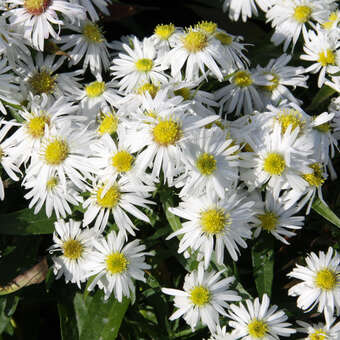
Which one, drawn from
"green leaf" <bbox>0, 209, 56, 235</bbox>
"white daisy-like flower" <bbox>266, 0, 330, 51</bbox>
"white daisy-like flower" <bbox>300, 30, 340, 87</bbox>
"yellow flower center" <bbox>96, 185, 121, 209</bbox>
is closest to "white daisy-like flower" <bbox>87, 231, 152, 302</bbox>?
"yellow flower center" <bbox>96, 185, 121, 209</bbox>

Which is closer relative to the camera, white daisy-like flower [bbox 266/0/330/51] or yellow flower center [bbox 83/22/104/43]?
yellow flower center [bbox 83/22/104/43]

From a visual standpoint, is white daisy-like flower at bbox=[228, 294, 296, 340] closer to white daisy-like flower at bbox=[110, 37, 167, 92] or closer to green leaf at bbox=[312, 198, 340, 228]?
green leaf at bbox=[312, 198, 340, 228]

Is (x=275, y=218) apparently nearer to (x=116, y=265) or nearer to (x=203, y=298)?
(x=203, y=298)

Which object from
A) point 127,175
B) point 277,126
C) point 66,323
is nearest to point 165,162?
point 127,175

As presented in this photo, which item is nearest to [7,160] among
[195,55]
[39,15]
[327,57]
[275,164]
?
[39,15]

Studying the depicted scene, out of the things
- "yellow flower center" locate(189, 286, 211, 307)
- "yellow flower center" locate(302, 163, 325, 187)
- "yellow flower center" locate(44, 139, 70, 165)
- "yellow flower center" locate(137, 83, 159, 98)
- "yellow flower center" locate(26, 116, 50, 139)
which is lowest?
"yellow flower center" locate(189, 286, 211, 307)

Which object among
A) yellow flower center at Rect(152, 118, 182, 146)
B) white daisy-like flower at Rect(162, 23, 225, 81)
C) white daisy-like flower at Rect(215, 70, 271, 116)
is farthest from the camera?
white daisy-like flower at Rect(215, 70, 271, 116)

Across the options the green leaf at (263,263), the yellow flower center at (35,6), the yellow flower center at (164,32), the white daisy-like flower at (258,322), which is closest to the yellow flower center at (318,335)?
the white daisy-like flower at (258,322)

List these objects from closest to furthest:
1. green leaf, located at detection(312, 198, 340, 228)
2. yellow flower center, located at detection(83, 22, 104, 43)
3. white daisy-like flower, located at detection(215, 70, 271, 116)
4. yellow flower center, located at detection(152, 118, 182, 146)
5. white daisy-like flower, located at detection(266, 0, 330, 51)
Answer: yellow flower center, located at detection(152, 118, 182, 146), green leaf, located at detection(312, 198, 340, 228), white daisy-like flower, located at detection(215, 70, 271, 116), yellow flower center, located at detection(83, 22, 104, 43), white daisy-like flower, located at detection(266, 0, 330, 51)
